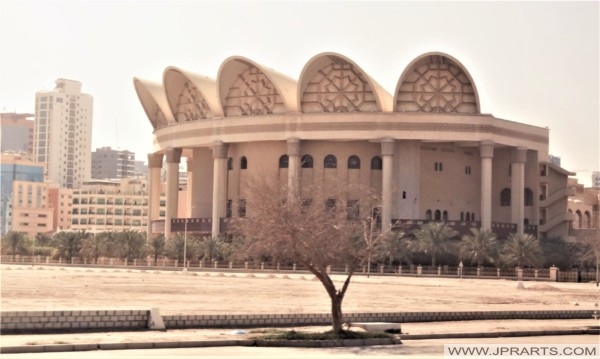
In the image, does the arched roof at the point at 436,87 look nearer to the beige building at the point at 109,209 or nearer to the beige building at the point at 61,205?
the beige building at the point at 109,209

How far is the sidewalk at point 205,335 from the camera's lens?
23.9m

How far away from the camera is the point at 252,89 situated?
103062mm

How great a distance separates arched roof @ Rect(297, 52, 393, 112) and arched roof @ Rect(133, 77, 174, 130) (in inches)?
674

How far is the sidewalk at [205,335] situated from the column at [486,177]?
6124cm

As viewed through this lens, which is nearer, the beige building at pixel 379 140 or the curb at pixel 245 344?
the curb at pixel 245 344

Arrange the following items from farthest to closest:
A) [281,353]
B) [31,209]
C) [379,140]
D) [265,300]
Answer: [31,209] → [379,140] → [265,300] → [281,353]

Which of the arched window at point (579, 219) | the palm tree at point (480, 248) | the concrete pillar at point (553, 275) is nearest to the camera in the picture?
the concrete pillar at point (553, 275)

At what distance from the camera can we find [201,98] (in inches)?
4222

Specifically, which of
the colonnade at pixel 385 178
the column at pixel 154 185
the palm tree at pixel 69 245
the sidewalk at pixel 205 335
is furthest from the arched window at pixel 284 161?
the sidewalk at pixel 205 335

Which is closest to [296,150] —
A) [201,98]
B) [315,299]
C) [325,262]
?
[201,98]

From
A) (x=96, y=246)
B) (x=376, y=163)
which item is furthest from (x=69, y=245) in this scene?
(x=376, y=163)

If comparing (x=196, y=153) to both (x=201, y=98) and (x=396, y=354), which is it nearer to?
(x=201, y=98)

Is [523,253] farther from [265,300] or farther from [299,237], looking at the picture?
[299,237]

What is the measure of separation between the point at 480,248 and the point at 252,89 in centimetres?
2896
